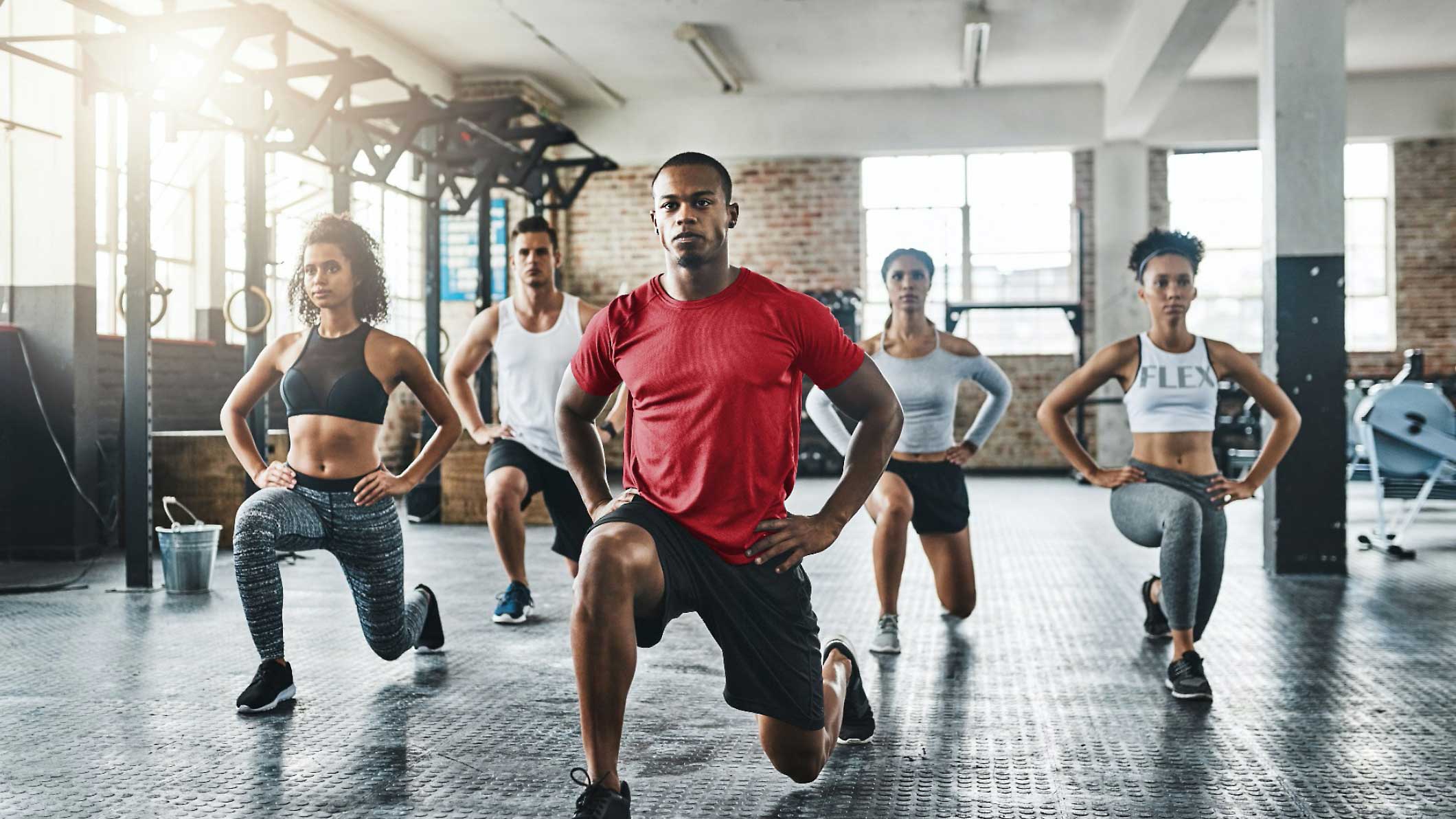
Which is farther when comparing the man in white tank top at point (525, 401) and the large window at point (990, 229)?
the large window at point (990, 229)

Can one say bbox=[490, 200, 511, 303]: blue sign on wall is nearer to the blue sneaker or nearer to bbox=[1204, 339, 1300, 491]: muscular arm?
the blue sneaker

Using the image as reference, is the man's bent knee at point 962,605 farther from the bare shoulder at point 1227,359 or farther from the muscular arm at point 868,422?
the muscular arm at point 868,422

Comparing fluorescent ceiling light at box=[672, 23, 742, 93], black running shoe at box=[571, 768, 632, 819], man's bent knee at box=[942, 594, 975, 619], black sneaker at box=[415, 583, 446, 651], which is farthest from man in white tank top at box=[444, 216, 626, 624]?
fluorescent ceiling light at box=[672, 23, 742, 93]

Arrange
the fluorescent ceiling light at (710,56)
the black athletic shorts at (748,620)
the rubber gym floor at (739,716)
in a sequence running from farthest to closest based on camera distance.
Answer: the fluorescent ceiling light at (710,56) → the rubber gym floor at (739,716) → the black athletic shorts at (748,620)

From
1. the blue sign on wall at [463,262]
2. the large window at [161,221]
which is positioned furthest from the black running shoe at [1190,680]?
the blue sign on wall at [463,262]

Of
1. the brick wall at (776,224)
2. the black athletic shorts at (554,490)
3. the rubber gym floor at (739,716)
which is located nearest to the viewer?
the rubber gym floor at (739,716)

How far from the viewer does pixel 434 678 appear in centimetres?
342

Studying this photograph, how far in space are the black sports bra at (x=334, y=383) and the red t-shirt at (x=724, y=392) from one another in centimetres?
→ 126

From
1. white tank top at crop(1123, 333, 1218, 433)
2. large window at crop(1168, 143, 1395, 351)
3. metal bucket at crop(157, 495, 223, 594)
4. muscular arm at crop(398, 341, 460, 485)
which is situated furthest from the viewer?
large window at crop(1168, 143, 1395, 351)

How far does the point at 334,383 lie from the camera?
10.6ft

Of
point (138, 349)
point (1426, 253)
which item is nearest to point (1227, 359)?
point (138, 349)

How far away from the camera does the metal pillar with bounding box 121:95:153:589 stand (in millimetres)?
5012

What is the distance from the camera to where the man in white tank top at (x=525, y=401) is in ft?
13.9

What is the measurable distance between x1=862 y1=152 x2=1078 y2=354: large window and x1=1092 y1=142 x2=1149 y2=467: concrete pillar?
13.4 inches
